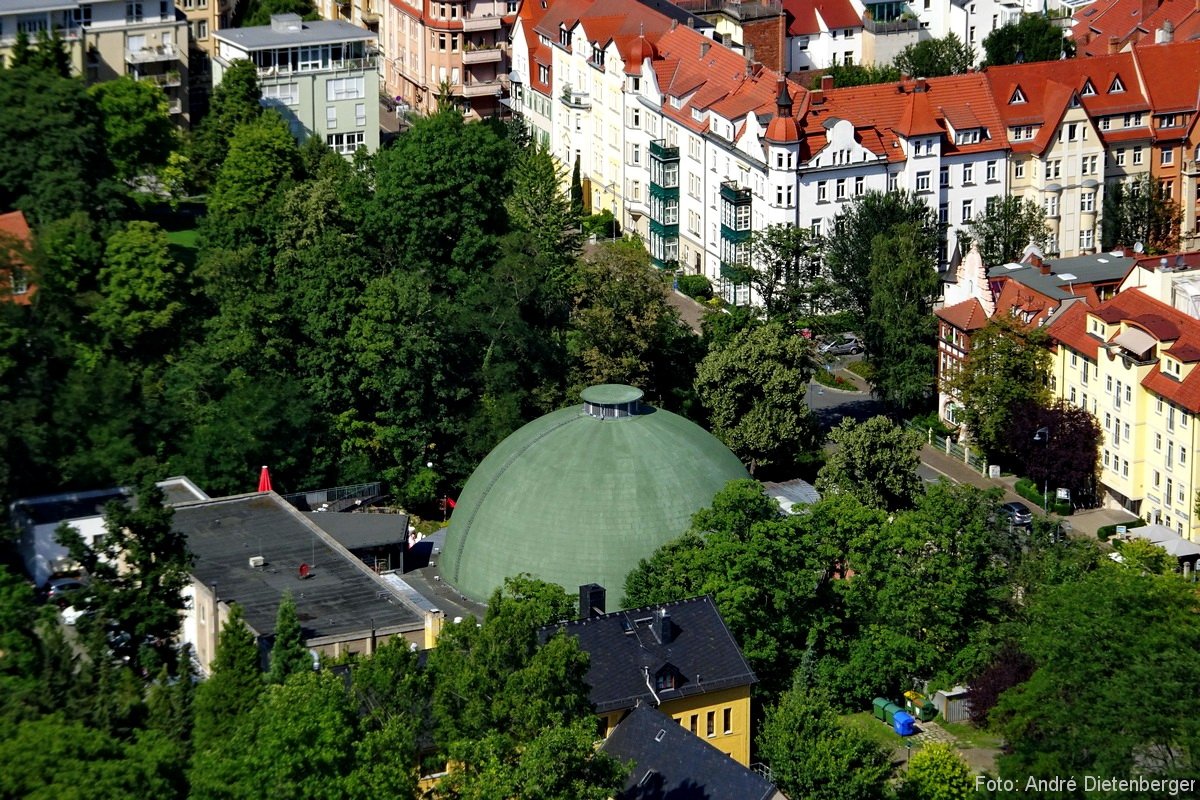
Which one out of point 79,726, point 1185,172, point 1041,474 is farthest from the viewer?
point 1185,172

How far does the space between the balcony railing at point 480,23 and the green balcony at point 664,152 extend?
96.4 ft

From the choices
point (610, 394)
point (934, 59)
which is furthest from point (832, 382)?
point (934, 59)

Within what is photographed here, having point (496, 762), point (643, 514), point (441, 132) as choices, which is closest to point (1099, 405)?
point (643, 514)

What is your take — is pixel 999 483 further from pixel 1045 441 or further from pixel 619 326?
pixel 619 326

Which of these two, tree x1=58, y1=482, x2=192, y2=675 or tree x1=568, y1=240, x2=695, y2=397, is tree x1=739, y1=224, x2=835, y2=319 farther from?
tree x1=58, y1=482, x2=192, y2=675

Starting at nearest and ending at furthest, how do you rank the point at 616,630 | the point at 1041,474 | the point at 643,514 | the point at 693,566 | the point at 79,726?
→ the point at 79,726
the point at 616,630
the point at 693,566
the point at 643,514
the point at 1041,474

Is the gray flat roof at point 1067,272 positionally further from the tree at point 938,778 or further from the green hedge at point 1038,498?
the tree at point 938,778

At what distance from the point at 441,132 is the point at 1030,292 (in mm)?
33590

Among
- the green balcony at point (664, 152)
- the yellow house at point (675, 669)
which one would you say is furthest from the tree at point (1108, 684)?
the green balcony at point (664, 152)

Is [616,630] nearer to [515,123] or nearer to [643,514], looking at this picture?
[643,514]

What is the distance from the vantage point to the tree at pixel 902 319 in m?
135

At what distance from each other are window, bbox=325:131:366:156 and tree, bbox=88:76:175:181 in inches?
501

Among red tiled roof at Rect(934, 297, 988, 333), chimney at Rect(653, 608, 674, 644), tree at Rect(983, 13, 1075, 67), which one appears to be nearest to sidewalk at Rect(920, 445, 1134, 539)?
red tiled roof at Rect(934, 297, 988, 333)

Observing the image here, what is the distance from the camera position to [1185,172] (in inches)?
6206
